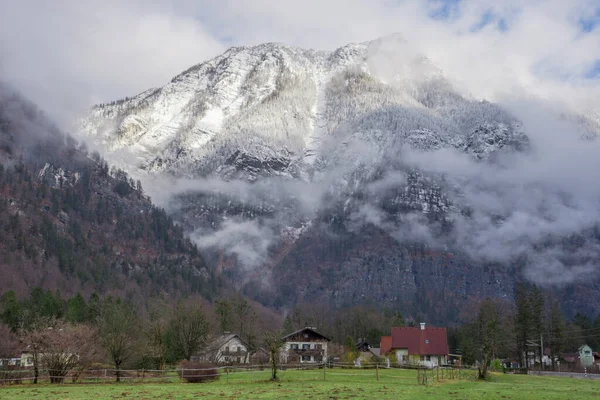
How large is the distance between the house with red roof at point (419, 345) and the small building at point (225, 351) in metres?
28.6

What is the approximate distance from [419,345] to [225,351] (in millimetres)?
38115

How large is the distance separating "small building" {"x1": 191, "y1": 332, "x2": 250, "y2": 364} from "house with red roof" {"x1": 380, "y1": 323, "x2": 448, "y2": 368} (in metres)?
28.6

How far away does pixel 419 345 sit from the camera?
11712 centimetres

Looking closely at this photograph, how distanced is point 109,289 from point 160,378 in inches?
5424

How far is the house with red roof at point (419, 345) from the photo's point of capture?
116 meters

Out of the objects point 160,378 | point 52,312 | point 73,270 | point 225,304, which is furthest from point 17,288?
point 160,378

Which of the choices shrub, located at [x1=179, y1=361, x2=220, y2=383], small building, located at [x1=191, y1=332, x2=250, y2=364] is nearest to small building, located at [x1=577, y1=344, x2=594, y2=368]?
small building, located at [x1=191, y1=332, x2=250, y2=364]

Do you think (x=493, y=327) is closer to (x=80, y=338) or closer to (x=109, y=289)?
(x=80, y=338)

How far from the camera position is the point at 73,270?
18700 cm

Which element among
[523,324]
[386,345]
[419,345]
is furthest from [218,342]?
[523,324]

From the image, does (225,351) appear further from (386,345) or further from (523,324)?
(523,324)

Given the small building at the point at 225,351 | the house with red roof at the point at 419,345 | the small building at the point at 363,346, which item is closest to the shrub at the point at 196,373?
the small building at the point at 225,351

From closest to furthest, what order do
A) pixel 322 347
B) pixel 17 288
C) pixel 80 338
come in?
pixel 80 338
pixel 322 347
pixel 17 288

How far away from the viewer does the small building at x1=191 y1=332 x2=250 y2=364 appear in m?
92.2
